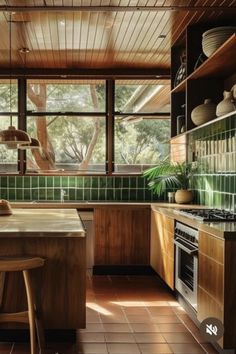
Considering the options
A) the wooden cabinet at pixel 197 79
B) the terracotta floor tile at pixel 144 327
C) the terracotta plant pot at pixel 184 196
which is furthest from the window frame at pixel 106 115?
the terracotta floor tile at pixel 144 327

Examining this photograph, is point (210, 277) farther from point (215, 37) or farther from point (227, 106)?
point (215, 37)

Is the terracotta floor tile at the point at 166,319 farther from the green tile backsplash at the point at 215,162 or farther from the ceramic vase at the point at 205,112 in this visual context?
the ceramic vase at the point at 205,112

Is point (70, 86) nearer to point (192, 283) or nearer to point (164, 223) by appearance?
point (164, 223)

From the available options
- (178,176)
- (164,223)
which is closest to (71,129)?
(178,176)

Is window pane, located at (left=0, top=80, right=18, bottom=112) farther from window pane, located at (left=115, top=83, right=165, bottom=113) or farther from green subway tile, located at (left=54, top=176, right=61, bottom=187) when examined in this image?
window pane, located at (left=115, top=83, right=165, bottom=113)

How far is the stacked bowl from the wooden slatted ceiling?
231 millimetres

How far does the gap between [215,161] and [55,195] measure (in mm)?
2534

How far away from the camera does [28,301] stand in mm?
2793

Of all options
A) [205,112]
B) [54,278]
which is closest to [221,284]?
[54,278]

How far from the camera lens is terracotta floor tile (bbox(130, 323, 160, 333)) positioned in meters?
3.61

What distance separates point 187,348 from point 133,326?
2.05ft

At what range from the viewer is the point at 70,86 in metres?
6.51

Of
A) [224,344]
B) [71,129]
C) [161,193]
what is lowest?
[224,344]

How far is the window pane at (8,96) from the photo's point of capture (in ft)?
21.1
